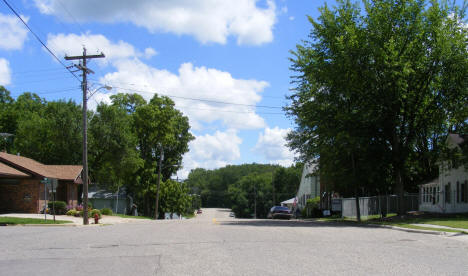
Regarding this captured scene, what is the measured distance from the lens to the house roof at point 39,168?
36.5m

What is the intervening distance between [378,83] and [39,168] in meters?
27.5

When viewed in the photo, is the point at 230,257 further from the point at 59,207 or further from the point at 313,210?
the point at 313,210

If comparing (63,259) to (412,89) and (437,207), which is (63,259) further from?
(437,207)

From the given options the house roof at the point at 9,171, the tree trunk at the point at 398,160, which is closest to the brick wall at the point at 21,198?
the house roof at the point at 9,171

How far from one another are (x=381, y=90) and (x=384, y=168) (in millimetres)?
7269

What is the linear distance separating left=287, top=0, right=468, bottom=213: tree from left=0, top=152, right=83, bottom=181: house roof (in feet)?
67.7

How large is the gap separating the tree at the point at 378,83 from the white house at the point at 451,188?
268 centimetres

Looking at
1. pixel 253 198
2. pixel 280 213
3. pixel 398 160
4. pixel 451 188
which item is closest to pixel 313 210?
pixel 280 213

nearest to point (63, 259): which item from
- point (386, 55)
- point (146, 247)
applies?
point (146, 247)

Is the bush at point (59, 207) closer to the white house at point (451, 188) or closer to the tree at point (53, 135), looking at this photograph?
the tree at point (53, 135)

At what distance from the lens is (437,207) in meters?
38.6

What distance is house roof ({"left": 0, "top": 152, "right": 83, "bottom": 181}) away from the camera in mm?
36469

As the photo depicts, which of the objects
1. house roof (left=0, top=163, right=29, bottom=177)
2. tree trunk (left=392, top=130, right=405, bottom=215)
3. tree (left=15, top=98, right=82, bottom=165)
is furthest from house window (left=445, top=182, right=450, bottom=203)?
tree (left=15, top=98, right=82, bottom=165)

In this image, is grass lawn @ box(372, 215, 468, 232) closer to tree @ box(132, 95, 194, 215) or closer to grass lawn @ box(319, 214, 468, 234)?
grass lawn @ box(319, 214, 468, 234)
